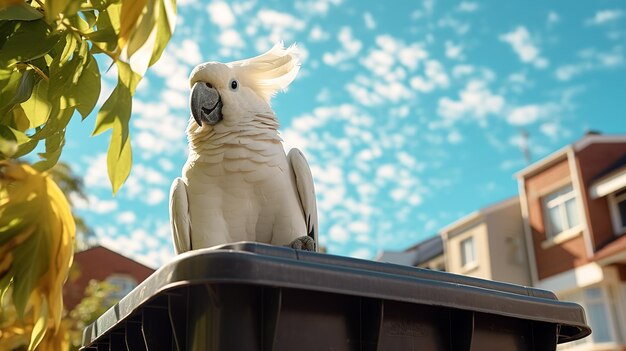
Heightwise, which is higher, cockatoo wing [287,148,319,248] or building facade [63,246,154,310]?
building facade [63,246,154,310]

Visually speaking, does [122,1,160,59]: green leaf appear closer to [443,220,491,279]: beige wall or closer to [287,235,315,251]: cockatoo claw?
[287,235,315,251]: cockatoo claw

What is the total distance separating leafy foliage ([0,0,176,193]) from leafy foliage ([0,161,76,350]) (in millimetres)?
65

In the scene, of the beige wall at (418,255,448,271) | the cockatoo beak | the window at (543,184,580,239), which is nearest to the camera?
the cockatoo beak

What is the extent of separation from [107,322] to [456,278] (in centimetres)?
109

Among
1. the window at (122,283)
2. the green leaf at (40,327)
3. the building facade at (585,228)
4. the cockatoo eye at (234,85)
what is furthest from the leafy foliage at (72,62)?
the building facade at (585,228)

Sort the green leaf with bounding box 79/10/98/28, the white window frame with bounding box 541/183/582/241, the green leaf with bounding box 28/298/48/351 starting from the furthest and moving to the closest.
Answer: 1. the white window frame with bounding box 541/183/582/241
2. the green leaf with bounding box 79/10/98/28
3. the green leaf with bounding box 28/298/48/351

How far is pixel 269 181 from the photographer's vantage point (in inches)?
105

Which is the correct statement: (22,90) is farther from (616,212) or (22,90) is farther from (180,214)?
(616,212)

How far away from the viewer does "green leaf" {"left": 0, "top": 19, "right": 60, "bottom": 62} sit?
134 cm

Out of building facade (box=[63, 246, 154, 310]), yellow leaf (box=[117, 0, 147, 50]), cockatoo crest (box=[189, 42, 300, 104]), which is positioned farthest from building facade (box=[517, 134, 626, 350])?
→ yellow leaf (box=[117, 0, 147, 50])

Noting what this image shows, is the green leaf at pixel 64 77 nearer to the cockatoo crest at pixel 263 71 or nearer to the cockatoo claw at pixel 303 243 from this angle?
the cockatoo claw at pixel 303 243

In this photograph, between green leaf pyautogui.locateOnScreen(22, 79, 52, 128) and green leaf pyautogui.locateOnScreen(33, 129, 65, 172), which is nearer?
green leaf pyautogui.locateOnScreen(33, 129, 65, 172)

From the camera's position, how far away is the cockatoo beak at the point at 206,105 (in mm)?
2779

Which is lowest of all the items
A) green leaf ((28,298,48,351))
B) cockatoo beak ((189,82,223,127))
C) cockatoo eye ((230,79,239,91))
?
green leaf ((28,298,48,351))
